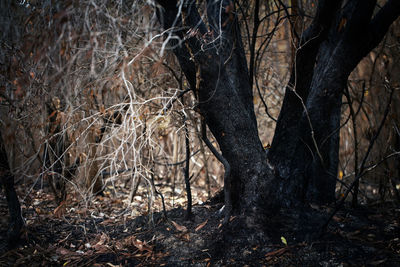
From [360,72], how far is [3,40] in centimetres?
553

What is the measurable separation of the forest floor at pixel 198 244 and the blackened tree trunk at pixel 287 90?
0.31m

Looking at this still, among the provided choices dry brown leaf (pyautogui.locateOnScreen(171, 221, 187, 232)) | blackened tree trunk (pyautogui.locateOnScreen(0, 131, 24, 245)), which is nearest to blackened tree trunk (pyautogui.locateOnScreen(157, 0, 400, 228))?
dry brown leaf (pyautogui.locateOnScreen(171, 221, 187, 232))

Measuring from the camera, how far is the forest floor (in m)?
2.50

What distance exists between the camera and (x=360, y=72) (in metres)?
5.81

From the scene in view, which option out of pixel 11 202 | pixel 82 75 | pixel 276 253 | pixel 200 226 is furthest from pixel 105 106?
pixel 276 253

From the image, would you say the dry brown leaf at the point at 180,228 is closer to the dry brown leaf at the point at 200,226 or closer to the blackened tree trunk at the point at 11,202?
the dry brown leaf at the point at 200,226

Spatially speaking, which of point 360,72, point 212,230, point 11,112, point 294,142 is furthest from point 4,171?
point 360,72

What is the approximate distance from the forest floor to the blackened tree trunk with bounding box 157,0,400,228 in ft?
1.02

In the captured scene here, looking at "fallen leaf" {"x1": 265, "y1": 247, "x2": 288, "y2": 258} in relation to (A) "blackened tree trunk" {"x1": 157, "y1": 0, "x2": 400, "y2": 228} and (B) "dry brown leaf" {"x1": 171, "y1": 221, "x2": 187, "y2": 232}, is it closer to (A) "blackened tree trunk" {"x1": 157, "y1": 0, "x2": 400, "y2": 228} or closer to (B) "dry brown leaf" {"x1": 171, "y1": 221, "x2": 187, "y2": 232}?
(A) "blackened tree trunk" {"x1": 157, "y1": 0, "x2": 400, "y2": 228}

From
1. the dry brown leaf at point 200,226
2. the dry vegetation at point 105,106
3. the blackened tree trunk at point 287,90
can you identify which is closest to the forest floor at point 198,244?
the dry brown leaf at point 200,226

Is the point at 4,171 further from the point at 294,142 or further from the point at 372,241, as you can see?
the point at 372,241

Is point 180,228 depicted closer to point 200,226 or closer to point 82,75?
point 200,226

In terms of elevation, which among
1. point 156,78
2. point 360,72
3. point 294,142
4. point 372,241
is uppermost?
point 360,72

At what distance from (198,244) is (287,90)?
1.55 m
